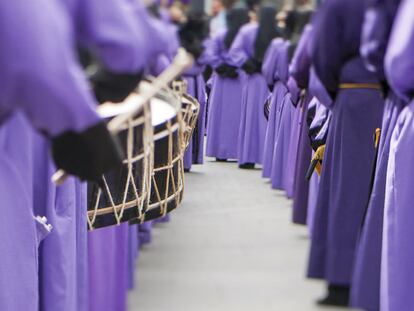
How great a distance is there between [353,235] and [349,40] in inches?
22.4

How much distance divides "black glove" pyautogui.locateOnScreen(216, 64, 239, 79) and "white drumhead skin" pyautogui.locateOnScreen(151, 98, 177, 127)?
1196mm

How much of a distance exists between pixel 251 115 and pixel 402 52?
5.23 ft

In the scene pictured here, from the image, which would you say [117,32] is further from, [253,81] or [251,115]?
[251,115]

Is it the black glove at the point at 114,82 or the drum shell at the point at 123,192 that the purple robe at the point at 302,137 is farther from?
the black glove at the point at 114,82

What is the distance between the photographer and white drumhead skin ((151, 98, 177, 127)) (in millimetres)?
1043

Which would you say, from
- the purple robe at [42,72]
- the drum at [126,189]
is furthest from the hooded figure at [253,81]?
the purple robe at [42,72]

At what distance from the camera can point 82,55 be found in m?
0.62

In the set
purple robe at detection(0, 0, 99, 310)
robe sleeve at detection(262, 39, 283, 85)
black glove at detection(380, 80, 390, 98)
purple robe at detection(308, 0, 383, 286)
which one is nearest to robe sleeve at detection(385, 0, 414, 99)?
black glove at detection(380, 80, 390, 98)

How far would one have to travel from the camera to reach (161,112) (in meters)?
1.07

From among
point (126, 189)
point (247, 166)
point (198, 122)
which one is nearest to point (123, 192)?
point (126, 189)

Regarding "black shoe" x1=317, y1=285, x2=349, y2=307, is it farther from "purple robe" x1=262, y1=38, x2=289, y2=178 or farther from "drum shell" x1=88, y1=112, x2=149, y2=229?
"drum shell" x1=88, y1=112, x2=149, y2=229

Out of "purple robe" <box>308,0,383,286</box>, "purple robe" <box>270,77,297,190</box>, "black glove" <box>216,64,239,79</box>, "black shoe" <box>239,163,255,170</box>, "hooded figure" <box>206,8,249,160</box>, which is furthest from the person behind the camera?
"black shoe" <box>239,163,255,170</box>

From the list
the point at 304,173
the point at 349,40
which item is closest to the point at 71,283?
the point at 349,40

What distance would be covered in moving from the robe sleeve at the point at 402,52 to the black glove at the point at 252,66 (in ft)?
3.57
